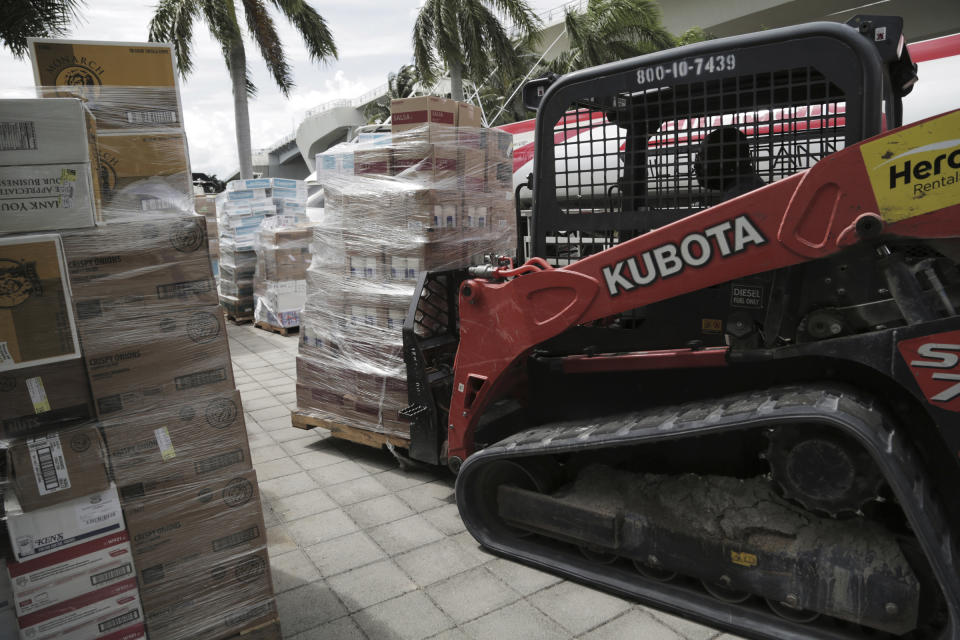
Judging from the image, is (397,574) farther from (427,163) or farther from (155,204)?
(427,163)

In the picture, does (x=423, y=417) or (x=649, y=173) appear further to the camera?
(x=423, y=417)

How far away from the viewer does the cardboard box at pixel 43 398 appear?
91.6 inches

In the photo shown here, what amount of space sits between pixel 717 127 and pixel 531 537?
231 centimetres

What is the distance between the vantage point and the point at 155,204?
268 centimetres

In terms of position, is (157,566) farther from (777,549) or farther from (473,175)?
(473,175)

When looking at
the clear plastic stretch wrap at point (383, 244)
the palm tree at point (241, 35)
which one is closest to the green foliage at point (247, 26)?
the palm tree at point (241, 35)

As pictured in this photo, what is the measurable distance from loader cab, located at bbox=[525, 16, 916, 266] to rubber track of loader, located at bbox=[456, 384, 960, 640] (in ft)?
3.13

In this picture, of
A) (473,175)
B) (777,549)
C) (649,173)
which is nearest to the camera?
(777,549)

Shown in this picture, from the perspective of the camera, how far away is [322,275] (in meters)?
5.43

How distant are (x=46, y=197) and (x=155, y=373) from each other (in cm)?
75

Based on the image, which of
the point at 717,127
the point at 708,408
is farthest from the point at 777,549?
the point at 717,127

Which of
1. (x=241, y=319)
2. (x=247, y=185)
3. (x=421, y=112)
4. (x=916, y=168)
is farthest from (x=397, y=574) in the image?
(x=247, y=185)

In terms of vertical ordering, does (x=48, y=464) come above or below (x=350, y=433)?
above

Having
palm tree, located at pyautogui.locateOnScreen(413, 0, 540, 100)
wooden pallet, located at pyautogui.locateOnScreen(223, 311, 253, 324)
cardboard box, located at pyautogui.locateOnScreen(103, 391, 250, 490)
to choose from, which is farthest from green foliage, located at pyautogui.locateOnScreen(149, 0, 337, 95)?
cardboard box, located at pyautogui.locateOnScreen(103, 391, 250, 490)
